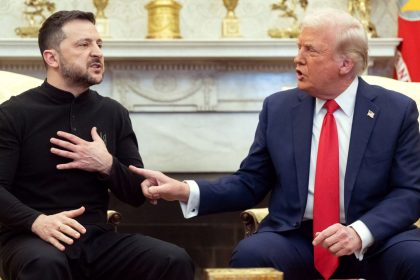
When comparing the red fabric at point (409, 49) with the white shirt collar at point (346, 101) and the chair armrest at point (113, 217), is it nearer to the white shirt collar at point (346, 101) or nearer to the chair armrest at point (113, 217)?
the white shirt collar at point (346, 101)

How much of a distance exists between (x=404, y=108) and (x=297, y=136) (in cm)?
41

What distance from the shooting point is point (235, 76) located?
546cm

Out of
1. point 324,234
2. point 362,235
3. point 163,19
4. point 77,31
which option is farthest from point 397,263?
point 163,19

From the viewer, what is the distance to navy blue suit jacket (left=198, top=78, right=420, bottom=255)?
295 centimetres

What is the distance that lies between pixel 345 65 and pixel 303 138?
0.32m

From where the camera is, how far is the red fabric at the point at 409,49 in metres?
5.13

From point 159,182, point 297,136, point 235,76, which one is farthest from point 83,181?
point 235,76

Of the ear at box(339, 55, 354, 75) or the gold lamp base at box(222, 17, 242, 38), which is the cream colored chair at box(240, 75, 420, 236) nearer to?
the ear at box(339, 55, 354, 75)

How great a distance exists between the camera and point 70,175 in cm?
309

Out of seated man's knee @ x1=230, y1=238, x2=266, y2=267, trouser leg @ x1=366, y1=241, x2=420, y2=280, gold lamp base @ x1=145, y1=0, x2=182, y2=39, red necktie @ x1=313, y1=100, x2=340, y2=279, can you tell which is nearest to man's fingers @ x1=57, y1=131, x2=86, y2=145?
seated man's knee @ x1=230, y1=238, x2=266, y2=267

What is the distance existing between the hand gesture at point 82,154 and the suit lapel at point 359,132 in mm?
878

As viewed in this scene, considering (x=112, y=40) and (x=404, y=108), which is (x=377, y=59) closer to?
(x=112, y=40)

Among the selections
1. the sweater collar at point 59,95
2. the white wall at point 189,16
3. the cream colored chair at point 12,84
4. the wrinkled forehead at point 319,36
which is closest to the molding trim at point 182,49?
the white wall at point 189,16

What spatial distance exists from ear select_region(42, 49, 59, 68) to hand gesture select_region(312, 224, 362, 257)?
1236mm
